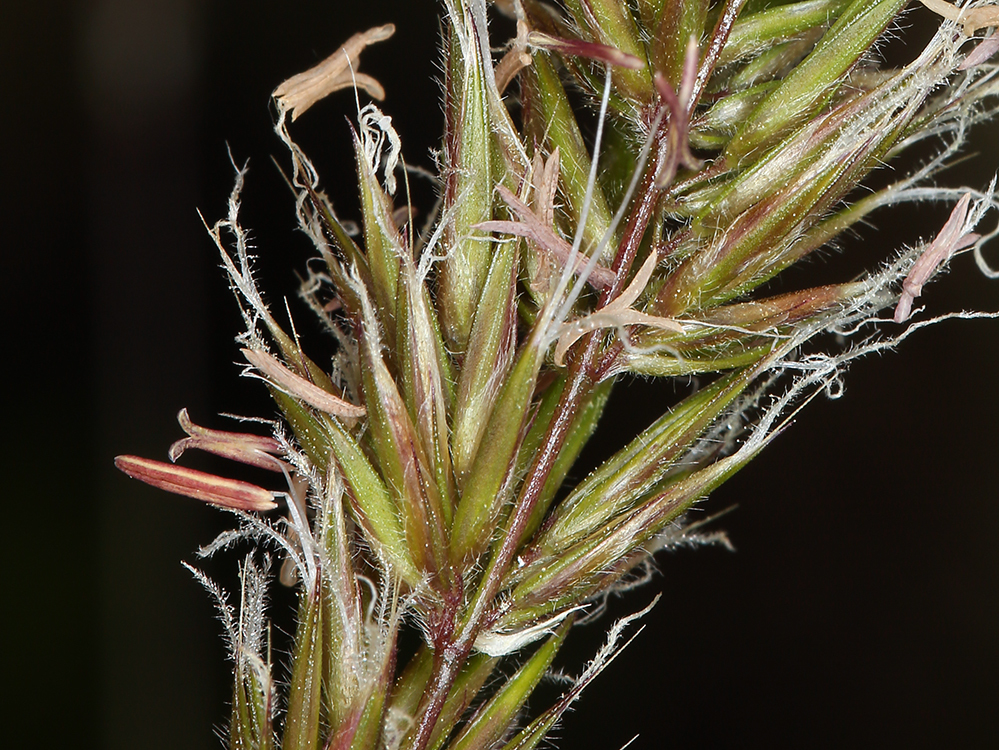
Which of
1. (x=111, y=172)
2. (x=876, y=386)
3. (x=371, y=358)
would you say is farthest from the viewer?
(x=111, y=172)

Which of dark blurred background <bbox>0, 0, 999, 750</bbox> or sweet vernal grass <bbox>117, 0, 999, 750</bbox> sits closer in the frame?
sweet vernal grass <bbox>117, 0, 999, 750</bbox>

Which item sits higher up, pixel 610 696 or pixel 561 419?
pixel 561 419

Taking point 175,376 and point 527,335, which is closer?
point 527,335

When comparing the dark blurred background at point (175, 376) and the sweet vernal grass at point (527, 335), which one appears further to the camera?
the dark blurred background at point (175, 376)

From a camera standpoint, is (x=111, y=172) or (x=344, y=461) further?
(x=111, y=172)

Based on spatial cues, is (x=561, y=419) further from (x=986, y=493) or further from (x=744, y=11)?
(x=986, y=493)

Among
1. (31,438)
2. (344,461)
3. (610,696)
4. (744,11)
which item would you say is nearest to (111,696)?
(31,438)

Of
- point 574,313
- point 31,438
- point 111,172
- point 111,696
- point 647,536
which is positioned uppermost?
point 111,172

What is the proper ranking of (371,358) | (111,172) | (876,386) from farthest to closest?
(111,172), (876,386), (371,358)
